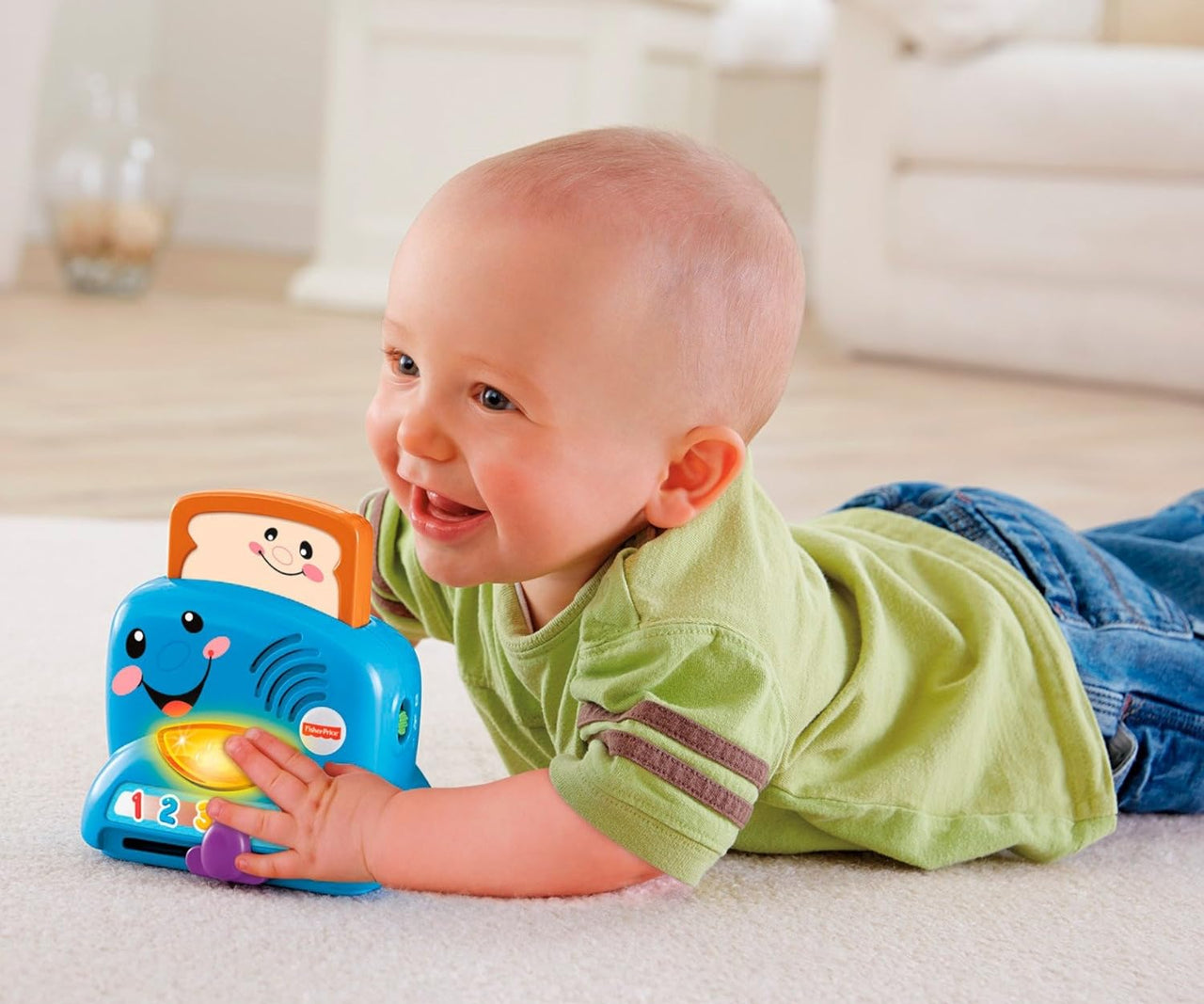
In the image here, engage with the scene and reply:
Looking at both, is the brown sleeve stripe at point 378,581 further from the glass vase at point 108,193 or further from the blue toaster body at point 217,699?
the glass vase at point 108,193

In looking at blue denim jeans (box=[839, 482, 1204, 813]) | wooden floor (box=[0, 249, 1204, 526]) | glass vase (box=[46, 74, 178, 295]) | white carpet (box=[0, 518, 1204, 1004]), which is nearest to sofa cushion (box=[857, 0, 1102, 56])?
wooden floor (box=[0, 249, 1204, 526])

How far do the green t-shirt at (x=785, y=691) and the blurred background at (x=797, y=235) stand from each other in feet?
2.32

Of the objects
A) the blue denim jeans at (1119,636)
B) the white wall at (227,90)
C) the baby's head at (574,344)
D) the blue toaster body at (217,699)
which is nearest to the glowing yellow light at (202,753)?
the blue toaster body at (217,699)

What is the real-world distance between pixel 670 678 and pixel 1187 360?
1.98 meters

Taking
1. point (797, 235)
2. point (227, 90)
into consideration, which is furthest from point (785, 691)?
point (227, 90)

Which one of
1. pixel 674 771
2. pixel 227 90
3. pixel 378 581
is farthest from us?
pixel 227 90

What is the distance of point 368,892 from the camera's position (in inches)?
25.4

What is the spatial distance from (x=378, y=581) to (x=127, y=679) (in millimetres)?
175

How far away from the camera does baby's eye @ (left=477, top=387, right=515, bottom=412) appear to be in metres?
0.64

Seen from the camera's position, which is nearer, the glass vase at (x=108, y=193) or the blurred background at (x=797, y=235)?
the blurred background at (x=797, y=235)

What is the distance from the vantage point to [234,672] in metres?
0.64

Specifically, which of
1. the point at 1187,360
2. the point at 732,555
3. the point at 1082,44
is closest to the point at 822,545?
the point at 732,555

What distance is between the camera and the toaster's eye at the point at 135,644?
2.13 ft

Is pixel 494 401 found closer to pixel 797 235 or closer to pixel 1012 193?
pixel 1012 193
